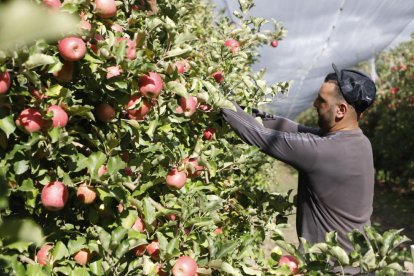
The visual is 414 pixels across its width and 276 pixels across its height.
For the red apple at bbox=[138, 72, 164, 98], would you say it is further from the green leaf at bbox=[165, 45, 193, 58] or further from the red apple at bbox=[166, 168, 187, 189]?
the red apple at bbox=[166, 168, 187, 189]

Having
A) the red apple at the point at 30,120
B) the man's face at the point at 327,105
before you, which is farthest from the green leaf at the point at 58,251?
the man's face at the point at 327,105

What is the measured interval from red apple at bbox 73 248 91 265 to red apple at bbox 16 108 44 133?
0.40 metres

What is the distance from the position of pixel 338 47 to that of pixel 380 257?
337 inches

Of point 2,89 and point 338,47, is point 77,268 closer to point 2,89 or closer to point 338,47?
point 2,89

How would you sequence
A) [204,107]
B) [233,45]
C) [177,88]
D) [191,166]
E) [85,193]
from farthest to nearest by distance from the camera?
1. [233,45]
2. [204,107]
3. [191,166]
4. [177,88]
5. [85,193]

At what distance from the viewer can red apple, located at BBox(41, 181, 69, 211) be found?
1.19 m

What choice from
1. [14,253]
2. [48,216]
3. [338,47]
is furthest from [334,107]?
[338,47]

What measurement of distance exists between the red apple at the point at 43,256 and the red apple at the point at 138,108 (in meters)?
0.47

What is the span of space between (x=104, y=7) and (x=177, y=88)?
1.11 ft

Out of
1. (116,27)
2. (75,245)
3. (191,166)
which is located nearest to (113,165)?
(75,245)

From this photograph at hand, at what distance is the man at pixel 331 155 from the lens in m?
1.90

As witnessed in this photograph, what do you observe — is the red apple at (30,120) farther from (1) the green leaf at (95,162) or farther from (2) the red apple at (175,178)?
(2) the red apple at (175,178)

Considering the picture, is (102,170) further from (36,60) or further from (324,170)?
(324,170)

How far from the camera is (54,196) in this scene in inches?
47.0
